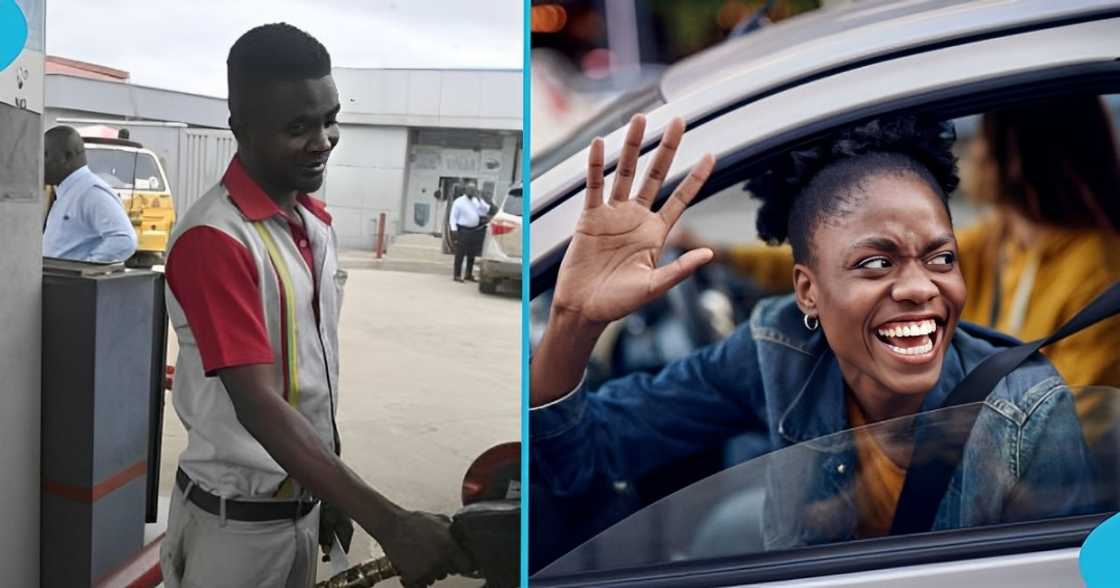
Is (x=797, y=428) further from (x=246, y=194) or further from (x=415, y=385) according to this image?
(x=246, y=194)

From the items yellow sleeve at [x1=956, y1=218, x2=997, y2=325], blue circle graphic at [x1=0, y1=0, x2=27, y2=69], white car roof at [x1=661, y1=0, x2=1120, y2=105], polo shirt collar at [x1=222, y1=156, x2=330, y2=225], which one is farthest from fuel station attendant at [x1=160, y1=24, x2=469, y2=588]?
yellow sleeve at [x1=956, y1=218, x2=997, y2=325]

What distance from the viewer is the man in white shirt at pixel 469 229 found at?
1925 mm

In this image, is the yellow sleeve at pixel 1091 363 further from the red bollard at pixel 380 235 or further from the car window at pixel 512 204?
the red bollard at pixel 380 235

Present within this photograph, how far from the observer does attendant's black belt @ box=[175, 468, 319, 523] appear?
194 cm

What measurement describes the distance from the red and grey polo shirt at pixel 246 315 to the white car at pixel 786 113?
1.31 ft

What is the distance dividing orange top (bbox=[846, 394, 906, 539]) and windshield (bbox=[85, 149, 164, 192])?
4.64ft

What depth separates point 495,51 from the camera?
189 cm

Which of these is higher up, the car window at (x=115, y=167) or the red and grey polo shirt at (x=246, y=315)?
the car window at (x=115, y=167)

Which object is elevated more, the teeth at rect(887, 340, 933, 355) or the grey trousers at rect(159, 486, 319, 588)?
the teeth at rect(887, 340, 933, 355)

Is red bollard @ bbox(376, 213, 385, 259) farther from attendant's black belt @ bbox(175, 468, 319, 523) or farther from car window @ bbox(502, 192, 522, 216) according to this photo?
attendant's black belt @ bbox(175, 468, 319, 523)

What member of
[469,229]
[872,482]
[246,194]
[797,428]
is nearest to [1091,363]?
[872,482]

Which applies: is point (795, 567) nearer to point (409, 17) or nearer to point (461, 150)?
point (461, 150)

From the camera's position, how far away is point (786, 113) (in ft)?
6.46

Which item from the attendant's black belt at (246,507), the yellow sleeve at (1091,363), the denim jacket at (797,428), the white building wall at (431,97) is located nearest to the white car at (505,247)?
the white building wall at (431,97)
